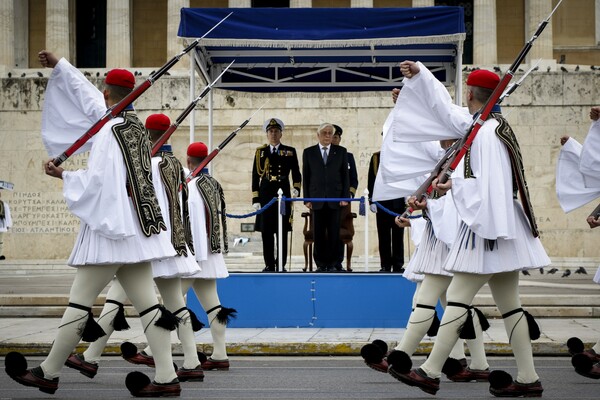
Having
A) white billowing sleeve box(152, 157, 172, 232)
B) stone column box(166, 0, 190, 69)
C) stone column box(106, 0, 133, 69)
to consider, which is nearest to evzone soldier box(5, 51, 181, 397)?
white billowing sleeve box(152, 157, 172, 232)

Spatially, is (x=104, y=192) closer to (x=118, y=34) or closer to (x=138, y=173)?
(x=138, y=173)

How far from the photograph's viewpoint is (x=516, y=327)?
7953 mm

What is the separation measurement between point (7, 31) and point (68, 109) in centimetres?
3032

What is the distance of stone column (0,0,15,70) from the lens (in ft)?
121

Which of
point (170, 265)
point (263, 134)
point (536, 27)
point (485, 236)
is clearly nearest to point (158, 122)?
point (170, 265)

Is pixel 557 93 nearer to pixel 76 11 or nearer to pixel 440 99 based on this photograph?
pixel 76 11

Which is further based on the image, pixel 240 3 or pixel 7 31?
pixel 240 3

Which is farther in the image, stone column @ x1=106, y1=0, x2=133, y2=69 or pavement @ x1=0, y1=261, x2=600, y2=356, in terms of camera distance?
stone column @ x1=106, y1=0, x2=133, y2=69

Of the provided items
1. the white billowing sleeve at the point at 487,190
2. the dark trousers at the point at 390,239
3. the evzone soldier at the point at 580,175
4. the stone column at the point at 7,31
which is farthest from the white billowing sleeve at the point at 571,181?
the stone column at the point at 7,31

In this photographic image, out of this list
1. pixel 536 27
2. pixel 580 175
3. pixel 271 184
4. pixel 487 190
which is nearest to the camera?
pixel 487 190

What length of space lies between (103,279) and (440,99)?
2541 millimetres

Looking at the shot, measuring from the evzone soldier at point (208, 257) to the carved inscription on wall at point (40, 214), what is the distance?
70.9 ft

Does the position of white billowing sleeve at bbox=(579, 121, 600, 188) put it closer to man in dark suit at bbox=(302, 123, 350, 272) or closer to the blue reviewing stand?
the blue reviewing stand

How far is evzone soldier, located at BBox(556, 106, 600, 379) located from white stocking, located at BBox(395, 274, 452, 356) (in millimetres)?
1641
